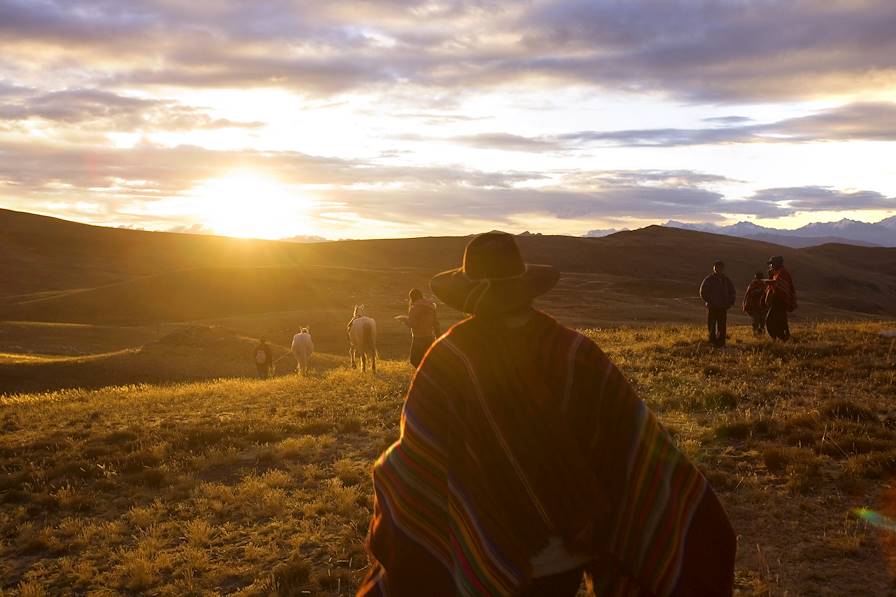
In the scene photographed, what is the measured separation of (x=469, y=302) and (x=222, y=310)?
80.5 meters

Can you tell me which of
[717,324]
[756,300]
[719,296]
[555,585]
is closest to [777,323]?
[717,324]

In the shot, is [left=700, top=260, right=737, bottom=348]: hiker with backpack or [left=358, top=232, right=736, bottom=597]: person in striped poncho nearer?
[left=358, top=232, right=736, bottom=597]: person in striped poncho

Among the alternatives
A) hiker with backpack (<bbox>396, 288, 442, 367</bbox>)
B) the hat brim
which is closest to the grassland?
hiker with backpack (<bbox>396, 288, 442, 367</bbox>)

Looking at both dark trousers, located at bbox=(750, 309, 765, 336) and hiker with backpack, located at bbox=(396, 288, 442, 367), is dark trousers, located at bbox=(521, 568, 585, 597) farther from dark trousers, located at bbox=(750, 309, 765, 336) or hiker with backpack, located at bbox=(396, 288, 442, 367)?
dark trousers, located at bbox=(750, 309, 765, 336)

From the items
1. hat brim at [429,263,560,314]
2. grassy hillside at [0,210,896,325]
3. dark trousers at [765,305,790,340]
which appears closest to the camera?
hat brim at [429,263,560,314]

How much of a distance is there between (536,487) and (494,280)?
993 millimetres

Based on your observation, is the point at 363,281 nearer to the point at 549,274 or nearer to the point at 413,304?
the point at 413,304

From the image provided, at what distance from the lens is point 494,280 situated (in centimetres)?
349

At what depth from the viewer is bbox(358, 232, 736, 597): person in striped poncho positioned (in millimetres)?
3316

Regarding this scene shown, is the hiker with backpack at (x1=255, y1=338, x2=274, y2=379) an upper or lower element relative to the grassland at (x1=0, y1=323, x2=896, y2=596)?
lower

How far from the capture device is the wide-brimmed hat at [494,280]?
3479 millimetres

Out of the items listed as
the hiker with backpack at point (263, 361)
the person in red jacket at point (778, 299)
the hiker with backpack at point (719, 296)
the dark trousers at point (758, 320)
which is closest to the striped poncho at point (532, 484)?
the hiker with backpack at point (719, 296)

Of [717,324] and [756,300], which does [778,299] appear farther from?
[756,300]

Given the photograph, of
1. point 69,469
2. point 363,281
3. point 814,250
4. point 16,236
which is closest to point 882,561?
point 69,469
